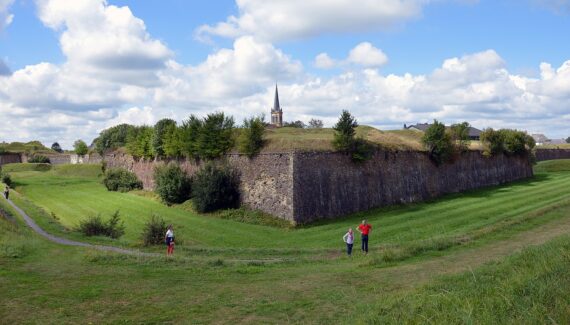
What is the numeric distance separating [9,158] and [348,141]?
74.3 m

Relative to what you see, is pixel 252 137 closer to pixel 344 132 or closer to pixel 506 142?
pixel 344 132

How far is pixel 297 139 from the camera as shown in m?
30.0

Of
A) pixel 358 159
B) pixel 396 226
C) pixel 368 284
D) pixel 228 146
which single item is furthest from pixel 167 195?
pixel 368 284

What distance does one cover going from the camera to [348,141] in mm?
30078

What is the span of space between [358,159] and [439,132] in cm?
1097

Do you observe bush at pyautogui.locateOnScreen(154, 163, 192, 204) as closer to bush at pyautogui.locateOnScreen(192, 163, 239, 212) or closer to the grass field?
bush at pyautogui.locateOnScreen(192, 163, 239, 212)

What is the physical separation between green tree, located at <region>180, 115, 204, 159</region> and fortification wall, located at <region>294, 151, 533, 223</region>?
10389 mm

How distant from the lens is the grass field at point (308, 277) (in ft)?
26.5

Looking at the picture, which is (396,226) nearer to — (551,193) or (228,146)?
(228,146)

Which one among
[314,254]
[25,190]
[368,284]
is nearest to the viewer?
[368,284]

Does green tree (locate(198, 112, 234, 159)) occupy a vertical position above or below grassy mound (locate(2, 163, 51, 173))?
above

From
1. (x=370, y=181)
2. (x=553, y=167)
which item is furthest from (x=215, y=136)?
(x=553, y=167)

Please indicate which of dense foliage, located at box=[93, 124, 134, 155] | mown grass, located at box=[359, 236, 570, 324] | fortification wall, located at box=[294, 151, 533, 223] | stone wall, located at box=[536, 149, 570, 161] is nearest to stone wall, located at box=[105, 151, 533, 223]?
fortification wall, located at box=[294, 151, 533, 223]

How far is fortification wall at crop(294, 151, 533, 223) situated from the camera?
1099 inches
